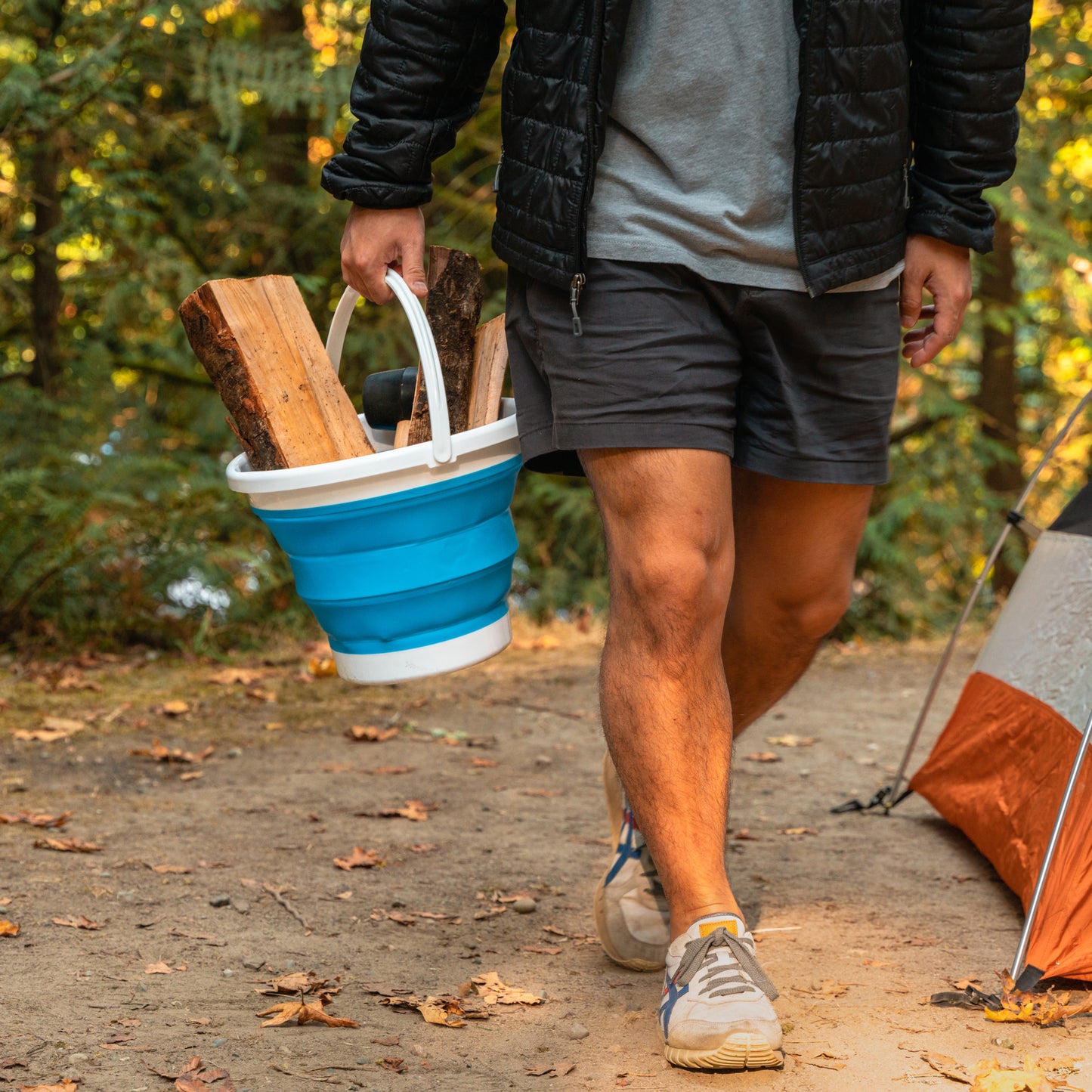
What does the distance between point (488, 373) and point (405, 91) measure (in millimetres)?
598

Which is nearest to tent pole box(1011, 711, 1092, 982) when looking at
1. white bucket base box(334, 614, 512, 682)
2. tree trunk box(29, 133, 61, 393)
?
white bucket base box(334, 614, 512, 682)

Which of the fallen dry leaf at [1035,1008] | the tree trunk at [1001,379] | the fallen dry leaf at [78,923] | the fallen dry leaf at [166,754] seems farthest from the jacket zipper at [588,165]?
the tree trunk at [1001,379]

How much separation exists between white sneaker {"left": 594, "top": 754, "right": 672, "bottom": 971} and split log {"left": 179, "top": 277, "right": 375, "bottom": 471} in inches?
38.0

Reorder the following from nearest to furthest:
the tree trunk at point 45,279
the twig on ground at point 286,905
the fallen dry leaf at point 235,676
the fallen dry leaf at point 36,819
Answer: the twig on ground at point 286,905 → the fallen dry leaf at point 36,819 → the fallen dry leaf at point 235,676 → the tree trunk at point 45,279

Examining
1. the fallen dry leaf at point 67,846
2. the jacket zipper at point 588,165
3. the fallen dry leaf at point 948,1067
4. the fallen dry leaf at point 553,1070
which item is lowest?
the fallen dry leaf at point 67,846

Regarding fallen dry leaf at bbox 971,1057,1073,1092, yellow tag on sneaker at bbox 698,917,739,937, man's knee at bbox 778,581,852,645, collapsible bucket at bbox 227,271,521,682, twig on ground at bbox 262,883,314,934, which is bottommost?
twig on ground at bbox 262,883,314,934

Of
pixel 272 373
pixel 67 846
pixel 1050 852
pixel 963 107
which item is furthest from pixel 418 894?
pixel 963 107

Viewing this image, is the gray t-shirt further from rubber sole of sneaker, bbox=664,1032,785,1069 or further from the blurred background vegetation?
the blurred background vegetation

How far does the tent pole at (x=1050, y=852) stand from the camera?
90.0 inches

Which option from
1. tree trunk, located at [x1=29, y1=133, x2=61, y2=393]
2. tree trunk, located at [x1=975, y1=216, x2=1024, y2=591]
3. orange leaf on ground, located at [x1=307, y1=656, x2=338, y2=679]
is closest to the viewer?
orange leaf on ground, located at [x1=307, y1=656, x2=338, y2=679]

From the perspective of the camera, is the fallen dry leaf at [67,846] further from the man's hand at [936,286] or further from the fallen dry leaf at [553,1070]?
the man's hand at [936,286]

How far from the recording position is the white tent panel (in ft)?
8.89

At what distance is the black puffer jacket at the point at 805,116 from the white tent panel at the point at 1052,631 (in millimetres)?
962

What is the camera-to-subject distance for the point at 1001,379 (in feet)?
24.6
